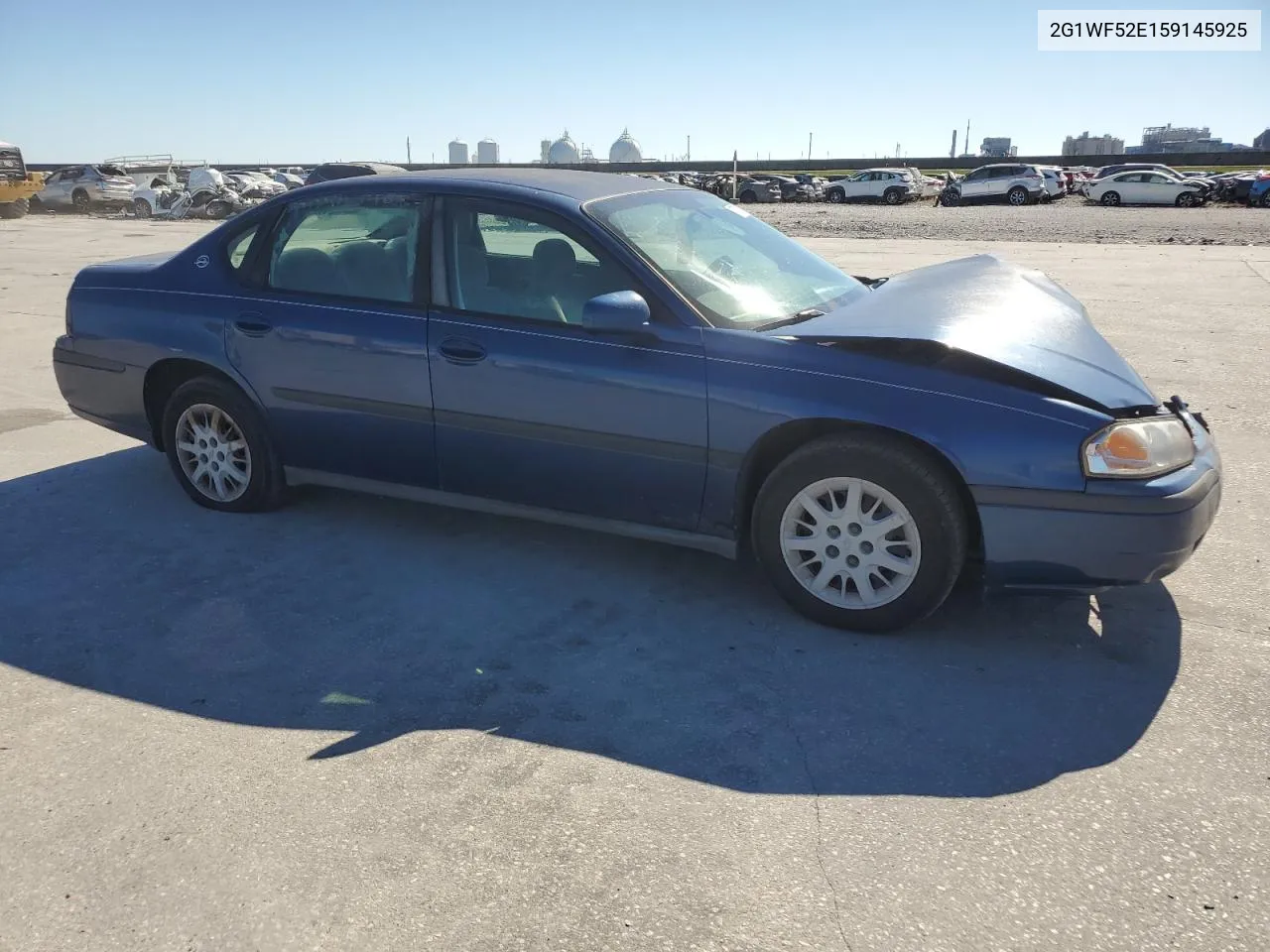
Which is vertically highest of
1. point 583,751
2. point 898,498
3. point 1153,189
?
point 898,498

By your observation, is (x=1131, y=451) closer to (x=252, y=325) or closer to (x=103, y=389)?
(x=252, y=325)

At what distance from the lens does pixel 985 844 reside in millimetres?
2467

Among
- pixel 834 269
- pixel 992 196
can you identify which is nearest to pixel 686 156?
pixel 992 196

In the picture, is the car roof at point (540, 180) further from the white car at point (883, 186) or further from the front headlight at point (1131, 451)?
the white car at point (883, 186)

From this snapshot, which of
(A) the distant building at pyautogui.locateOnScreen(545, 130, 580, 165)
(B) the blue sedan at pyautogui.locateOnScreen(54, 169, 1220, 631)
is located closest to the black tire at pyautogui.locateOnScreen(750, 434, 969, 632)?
(B) the blue sedan at pyautogui.locateOnScreen(54, 169, 1220, 631)

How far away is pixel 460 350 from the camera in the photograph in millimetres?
3973

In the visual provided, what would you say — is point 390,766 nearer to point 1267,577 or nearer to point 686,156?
point 1267,577

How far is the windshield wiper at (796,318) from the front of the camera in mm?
3734

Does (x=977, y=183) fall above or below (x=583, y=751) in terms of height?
above

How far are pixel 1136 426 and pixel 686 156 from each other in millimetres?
155095

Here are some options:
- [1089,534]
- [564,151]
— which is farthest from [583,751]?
[564,151]

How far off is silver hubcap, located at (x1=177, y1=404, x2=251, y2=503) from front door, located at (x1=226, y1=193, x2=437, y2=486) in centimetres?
28

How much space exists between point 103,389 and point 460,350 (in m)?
2.18

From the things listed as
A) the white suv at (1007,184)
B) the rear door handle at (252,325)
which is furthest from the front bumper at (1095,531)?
the white suv at (1007,184)
